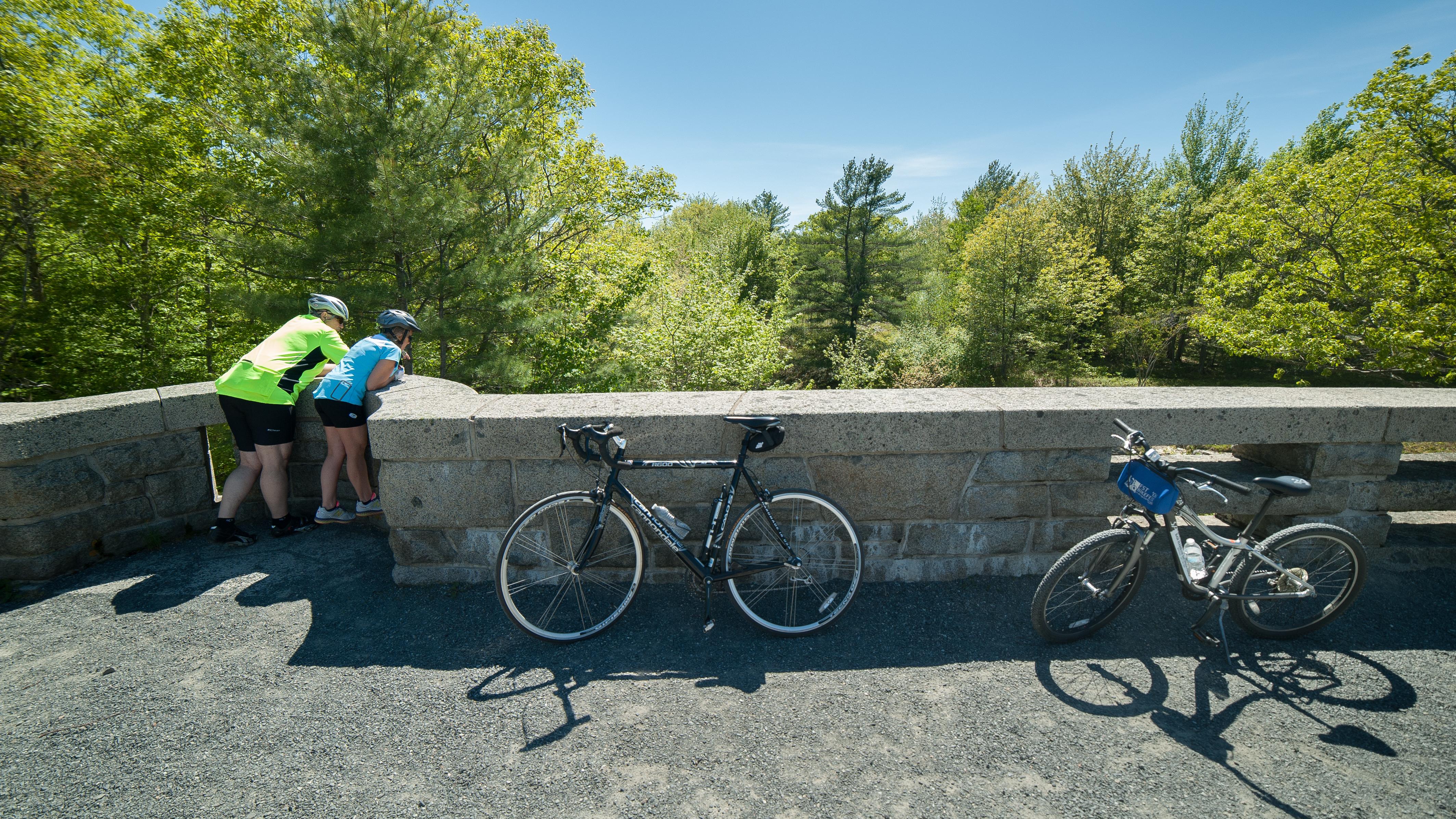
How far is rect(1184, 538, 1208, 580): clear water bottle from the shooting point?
294 cm

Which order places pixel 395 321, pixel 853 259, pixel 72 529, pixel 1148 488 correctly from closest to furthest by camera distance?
pixel 1148 488, pixel 72 529, pixel 395 321, pixel 853 259

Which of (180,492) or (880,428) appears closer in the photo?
(880,428)

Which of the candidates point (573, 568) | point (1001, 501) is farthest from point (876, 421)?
point (573, 568)

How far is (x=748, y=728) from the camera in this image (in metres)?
2.46

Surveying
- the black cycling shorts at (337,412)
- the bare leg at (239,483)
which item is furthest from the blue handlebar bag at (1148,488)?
the bare leg at (239,483)

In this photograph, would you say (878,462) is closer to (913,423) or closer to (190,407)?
(913,423)

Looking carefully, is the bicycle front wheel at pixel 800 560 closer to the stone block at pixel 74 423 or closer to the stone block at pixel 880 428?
the stone block at pixel 880 428

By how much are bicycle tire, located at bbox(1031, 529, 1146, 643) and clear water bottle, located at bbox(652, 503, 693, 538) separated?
1.68 metres

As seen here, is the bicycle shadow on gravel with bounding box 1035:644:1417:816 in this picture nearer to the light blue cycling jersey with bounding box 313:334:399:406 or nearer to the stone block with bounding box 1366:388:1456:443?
the stone block with bounding box 1366:388:1456:443

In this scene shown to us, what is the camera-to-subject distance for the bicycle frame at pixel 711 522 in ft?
10.1

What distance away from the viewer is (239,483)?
4109 mm

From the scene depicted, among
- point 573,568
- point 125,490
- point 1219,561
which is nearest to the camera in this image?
point 1219,561

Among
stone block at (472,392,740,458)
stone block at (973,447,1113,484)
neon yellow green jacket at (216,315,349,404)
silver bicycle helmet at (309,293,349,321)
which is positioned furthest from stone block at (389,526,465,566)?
stone block at (973,447,1113,484)

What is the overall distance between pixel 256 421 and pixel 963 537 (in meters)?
4.46
